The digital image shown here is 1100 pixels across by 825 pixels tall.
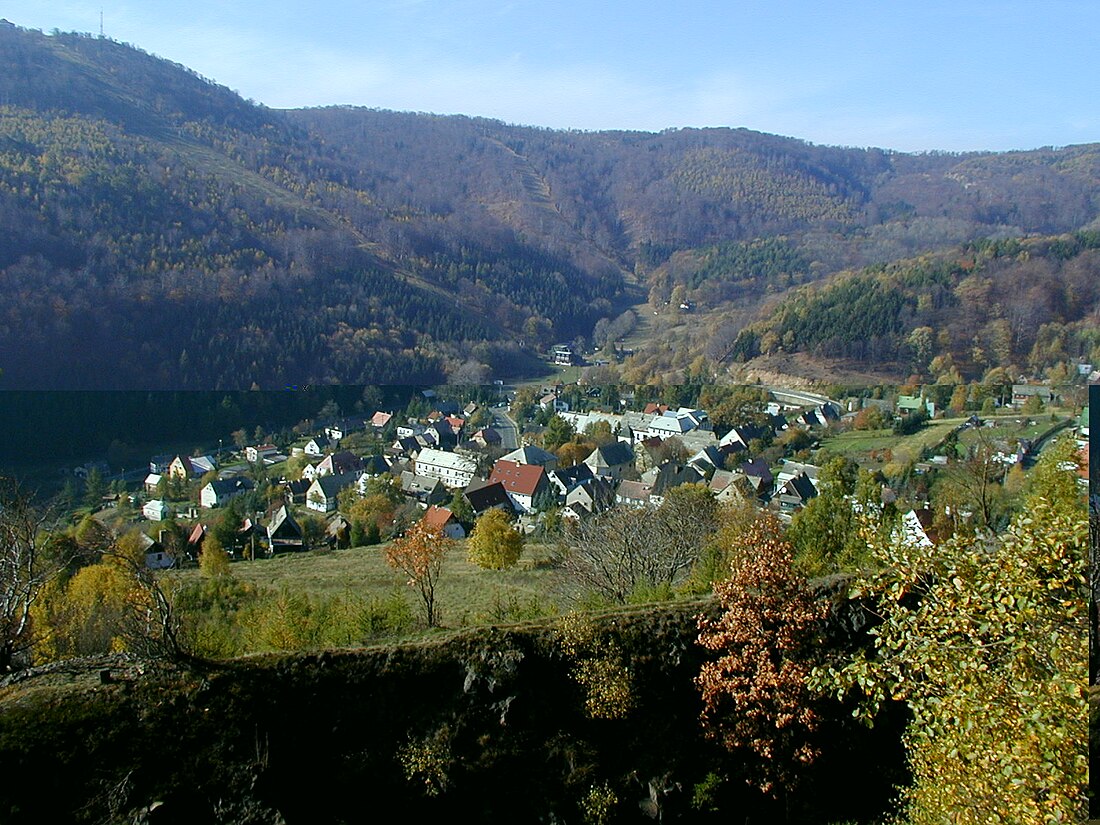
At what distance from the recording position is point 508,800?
6148mm

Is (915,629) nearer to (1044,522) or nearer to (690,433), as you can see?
(1044,522)

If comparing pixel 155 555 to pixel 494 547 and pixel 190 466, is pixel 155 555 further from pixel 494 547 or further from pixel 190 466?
pixel 494 547

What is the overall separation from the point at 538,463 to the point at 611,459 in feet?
6.77

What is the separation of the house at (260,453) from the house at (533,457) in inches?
227

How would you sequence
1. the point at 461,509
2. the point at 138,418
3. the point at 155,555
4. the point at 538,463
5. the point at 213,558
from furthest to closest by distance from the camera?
the point at 538,463, the point at 461,509, the point at 155,555, the point at 213,558, the point at 138,418

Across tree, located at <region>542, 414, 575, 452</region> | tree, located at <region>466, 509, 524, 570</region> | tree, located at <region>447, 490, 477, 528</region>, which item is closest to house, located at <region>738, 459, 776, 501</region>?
tree, located at <region>542, 414, 575, 452</region>

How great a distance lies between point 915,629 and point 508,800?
410 cm

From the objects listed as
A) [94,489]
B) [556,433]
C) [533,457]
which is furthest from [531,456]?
[94,489]

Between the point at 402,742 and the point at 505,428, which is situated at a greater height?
the point at 505,428

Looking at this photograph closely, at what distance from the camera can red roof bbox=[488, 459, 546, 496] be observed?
15975 millimetres

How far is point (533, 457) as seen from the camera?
52.3 ft

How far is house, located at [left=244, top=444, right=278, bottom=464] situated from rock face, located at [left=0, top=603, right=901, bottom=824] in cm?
446

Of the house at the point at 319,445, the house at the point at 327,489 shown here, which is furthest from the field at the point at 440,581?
the house at the point at 319,445

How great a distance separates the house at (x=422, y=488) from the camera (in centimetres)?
1385
